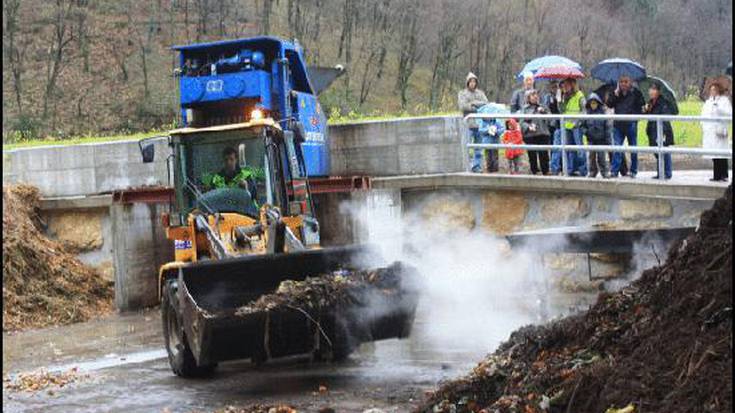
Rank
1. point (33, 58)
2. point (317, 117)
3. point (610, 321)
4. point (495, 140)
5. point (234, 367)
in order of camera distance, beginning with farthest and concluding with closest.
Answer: point (33, 58) < point (317, 117) < point (495, 140) < point (234, 367) < point (610, 321)

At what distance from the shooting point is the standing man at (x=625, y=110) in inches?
725

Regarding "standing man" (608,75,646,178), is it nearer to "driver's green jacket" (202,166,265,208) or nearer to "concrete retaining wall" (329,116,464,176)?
"concrete retaining wall" (329,116,464,176)

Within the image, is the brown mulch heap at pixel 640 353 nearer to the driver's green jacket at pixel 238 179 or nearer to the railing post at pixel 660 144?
the driver's green jacket at pixel 238 179

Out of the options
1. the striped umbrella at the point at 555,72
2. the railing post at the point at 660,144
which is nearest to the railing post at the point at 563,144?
the railing post at the point at 660,144

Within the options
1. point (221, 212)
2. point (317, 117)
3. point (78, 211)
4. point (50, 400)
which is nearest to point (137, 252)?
point (78, 211)

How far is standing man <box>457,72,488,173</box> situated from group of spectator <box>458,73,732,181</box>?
0.02 metres

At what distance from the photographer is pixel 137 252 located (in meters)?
22.6

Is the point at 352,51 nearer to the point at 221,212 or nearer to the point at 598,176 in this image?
the point at 598,176

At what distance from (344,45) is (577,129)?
27537 mm

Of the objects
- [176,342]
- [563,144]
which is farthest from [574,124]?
[176,342]

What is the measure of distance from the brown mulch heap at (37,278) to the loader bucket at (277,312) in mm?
8893

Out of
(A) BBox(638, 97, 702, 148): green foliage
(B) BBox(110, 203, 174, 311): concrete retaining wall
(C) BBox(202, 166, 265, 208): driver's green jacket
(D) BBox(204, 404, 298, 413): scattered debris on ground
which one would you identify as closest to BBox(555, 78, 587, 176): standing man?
(C) BBox(202, 166, 265, 208): driver's green jacket

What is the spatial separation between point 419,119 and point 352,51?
26.6 metres

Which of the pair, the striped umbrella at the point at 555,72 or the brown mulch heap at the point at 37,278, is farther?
the striped umbrella at the point at 555,72
